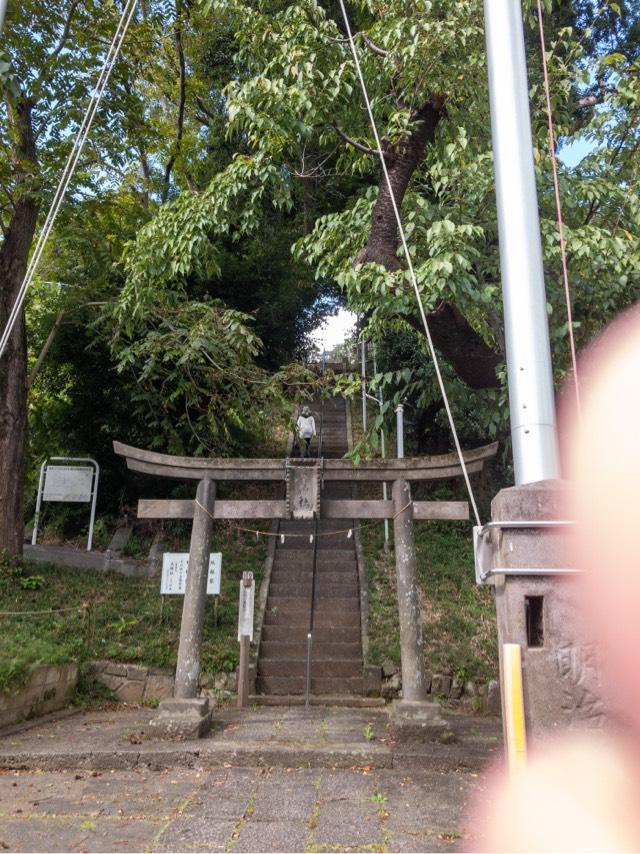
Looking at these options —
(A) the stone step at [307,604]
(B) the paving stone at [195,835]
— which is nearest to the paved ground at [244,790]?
(B) the paving stone at [195,835]

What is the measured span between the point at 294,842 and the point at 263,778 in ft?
4.15

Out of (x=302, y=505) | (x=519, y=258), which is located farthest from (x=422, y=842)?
(x=302, y=505)

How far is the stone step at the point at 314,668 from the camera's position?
9.22 metres

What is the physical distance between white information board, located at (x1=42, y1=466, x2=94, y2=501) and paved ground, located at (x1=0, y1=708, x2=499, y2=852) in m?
5.78

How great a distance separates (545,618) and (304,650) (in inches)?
315

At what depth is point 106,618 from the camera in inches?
384

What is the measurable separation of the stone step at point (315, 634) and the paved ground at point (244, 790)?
10.5 ft

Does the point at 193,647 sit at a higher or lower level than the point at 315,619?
lower

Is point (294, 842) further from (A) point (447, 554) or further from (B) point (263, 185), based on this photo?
(A) point (447, 554)

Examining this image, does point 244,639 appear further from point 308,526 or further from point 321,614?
point 308,526

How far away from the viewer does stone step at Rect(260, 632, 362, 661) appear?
31.2 feet

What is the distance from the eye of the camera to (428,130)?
7.11 metres

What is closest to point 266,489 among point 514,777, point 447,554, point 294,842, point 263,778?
point 447,554

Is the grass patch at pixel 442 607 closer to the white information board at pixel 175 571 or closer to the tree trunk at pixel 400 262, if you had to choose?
the white information board at pixel 175 571
